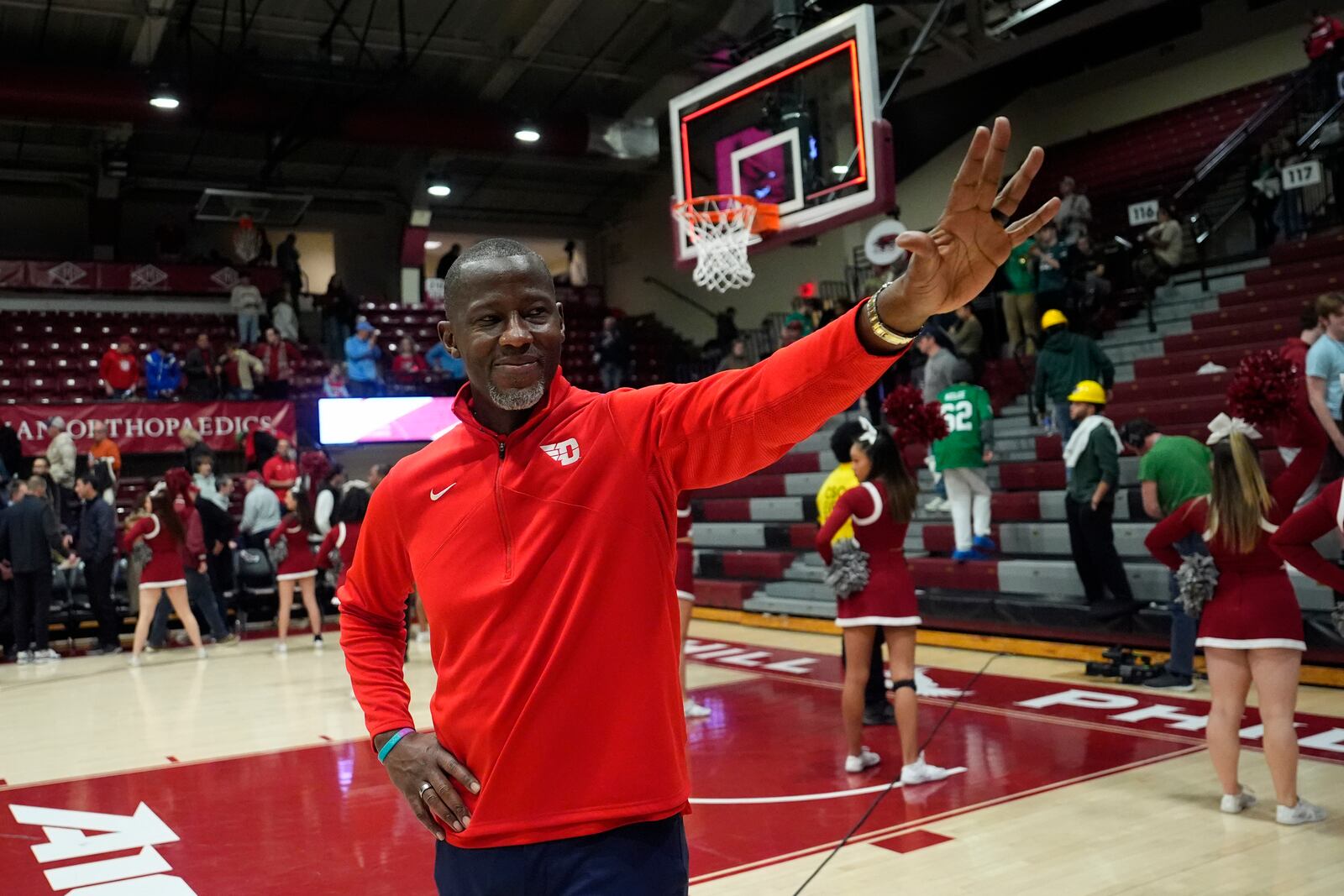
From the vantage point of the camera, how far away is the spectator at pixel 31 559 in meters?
11.1

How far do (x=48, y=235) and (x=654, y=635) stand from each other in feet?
75.9

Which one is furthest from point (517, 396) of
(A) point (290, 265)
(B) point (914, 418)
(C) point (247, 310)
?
(A) point (290, 265)

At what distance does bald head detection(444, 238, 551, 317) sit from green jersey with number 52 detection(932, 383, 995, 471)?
27.1ft

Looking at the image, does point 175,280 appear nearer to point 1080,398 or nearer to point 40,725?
point 40,725

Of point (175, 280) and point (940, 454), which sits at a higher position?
point (175, 280)

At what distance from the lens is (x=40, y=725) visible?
800 centimetres

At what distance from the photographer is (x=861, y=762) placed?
18.9 ft

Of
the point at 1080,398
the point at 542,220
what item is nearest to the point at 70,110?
the point at 542,220

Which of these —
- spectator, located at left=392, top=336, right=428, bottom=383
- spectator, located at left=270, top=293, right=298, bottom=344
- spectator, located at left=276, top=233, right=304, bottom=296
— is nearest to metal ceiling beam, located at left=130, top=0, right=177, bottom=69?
spectator, located at left=270, top=293, right=298, bottom=344

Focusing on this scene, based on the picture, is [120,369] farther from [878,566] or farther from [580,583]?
[580,583]

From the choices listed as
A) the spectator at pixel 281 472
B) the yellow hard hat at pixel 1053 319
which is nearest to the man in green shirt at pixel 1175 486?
the yellow hard hat at pixel 1053 319

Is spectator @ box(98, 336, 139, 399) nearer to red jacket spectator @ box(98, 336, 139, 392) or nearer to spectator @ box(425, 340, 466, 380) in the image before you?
red jacket spectator @ box(98, 336, 139, 392)

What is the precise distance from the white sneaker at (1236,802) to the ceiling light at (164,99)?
15400mm

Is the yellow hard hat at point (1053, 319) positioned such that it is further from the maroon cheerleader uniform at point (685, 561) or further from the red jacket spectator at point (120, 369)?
the red jacket spectator at point (120, 369)
